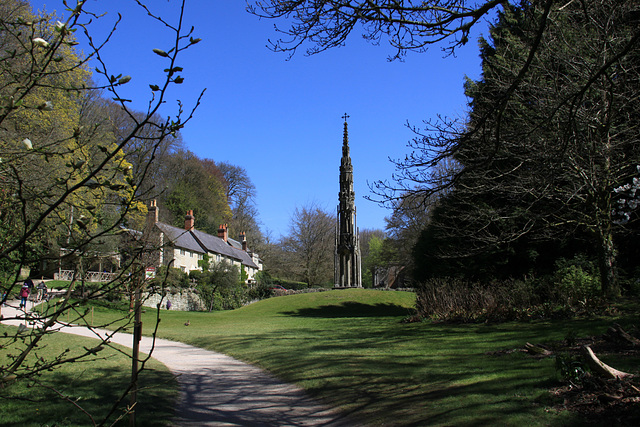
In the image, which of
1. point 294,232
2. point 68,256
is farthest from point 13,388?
point 294,232

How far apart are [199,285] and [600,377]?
36.0 m

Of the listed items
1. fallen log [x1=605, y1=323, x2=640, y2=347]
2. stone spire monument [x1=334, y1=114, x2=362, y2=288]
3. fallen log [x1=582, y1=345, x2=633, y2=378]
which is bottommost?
fallen log [x1=582, y1=345, x2=633, y2=378]

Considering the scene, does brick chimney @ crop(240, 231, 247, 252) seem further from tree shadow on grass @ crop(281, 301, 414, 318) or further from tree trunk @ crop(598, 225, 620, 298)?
tree trunk @ crop(598, 225, 620, 298)

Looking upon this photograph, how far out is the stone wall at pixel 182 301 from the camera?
35.5 metres

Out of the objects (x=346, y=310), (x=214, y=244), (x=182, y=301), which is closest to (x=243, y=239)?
(x=214, y=244)

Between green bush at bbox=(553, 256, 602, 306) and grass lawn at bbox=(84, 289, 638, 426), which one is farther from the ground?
green bush at bbox=(553, 256, 602, 306)

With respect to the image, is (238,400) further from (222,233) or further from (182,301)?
(222,233)

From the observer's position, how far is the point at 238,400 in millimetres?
8156

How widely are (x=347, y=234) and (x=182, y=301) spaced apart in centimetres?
1401

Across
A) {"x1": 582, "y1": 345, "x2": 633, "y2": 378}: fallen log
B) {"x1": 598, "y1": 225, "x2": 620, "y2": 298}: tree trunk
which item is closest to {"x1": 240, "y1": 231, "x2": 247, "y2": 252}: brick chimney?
{"x1": 598, "y1": 225, "x2": 620, "y2": 298}: tree trunk

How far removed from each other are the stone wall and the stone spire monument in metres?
11.5

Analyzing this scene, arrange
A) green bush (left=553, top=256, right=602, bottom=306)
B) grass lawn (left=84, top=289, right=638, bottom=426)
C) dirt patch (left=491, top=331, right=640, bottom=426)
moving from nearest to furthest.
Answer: dirt patch (left=491, top=331, right=640, bottom=426) → grass lawn (left=84, top=289, right=638, bottom=426) → green bush (left=553, top=256, right=602, bottom=306)

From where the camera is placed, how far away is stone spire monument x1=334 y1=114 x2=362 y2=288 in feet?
123

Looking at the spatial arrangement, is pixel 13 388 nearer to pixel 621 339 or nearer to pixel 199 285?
pixel 621 339
